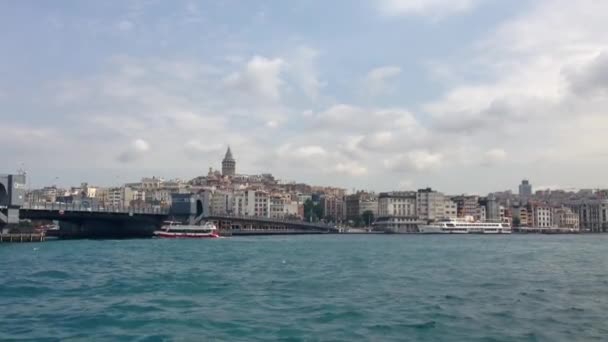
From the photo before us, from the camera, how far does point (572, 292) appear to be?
2569 cm

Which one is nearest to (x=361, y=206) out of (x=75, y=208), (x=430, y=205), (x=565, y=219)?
(x=430, y=205)

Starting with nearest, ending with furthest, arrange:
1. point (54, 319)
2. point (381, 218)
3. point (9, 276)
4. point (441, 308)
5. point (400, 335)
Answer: point (400, 335), point (54, 319), point (441, 308), point (9, 276), point (381, 218)

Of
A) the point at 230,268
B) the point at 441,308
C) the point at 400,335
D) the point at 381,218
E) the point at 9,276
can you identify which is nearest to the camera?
the point at 400,335

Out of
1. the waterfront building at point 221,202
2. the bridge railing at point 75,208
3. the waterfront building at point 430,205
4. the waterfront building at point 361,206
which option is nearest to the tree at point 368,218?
the waterfront building at point 361,206

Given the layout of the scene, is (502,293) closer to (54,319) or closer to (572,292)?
(572,292)

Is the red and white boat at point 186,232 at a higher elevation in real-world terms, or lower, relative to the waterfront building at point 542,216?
lower

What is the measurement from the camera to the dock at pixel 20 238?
78812mm

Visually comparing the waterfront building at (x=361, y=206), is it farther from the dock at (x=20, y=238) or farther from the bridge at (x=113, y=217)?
the dock at (x=20, y=238)

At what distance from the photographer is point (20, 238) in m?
81.4

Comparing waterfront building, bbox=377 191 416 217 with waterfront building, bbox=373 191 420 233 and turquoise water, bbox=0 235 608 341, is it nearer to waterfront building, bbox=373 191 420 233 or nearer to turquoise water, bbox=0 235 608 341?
waterfront building, bbox=373 191 420 233

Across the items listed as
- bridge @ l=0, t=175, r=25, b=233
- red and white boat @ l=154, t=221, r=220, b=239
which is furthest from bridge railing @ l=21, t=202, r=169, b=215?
red and white boat @ l=154, t=221, r=220, b=239

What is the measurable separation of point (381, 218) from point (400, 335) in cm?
15607

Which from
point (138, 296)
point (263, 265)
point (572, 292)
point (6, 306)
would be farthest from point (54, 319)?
point (263, 265)

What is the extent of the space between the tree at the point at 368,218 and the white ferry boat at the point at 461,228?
81.3 ft
